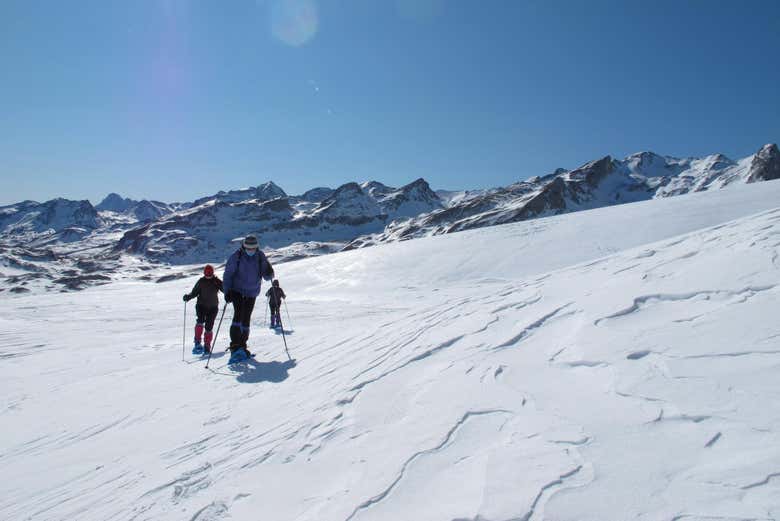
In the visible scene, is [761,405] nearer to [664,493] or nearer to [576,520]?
[664,493]

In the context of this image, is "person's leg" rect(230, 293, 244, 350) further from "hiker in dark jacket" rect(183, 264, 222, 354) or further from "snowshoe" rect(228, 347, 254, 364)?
"hiker in dark jacket" rect(183, 264, 222, 354)

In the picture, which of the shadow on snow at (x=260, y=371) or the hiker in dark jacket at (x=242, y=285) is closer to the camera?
the shadow on snow at (x=260, y=371)

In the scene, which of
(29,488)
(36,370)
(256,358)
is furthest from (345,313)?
(29,488)

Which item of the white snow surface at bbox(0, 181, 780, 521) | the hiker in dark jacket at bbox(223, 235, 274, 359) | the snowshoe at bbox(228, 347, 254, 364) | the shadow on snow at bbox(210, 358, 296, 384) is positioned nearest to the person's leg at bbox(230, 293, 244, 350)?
the hiker in dark jacket at bbox(223, 235, 274, 359)

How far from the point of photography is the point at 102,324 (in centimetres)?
1171

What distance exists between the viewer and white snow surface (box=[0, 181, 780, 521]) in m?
2.16

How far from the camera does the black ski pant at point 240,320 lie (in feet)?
24.1

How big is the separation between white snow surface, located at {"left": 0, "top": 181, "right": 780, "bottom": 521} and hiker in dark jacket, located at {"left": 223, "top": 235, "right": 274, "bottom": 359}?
624 millimetres

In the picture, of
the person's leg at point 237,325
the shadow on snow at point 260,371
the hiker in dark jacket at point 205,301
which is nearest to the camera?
the shadow on snow at point 260,371

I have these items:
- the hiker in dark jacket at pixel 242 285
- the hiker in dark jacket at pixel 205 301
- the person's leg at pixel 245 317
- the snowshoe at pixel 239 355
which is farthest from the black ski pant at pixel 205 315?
the snowshoe at pixel 239 355

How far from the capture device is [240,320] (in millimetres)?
7473

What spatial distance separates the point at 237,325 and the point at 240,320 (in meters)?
0.11

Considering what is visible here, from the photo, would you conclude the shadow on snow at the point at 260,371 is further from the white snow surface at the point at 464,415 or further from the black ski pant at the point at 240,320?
the black ski pant at the point at 240,320

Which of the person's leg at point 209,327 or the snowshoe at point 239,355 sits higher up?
the person's leg at point 209,327
